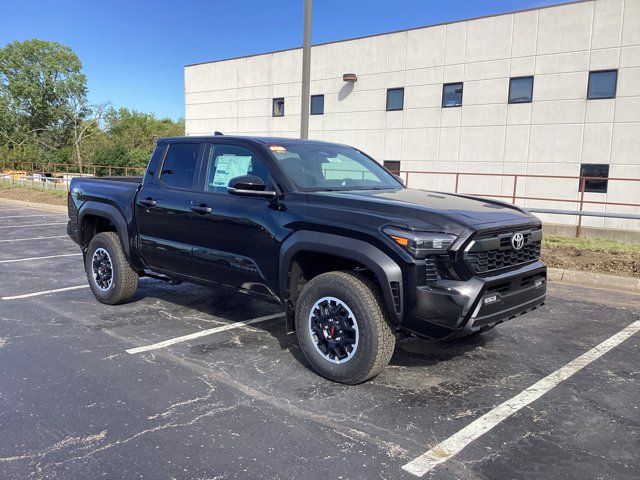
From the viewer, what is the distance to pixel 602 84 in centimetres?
1822

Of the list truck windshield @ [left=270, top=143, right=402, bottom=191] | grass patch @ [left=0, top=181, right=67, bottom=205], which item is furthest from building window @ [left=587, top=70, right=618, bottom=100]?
grass patch @ [left=0, top=181, right=67, bottom=205]

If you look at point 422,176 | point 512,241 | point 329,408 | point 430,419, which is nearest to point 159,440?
point 329,408

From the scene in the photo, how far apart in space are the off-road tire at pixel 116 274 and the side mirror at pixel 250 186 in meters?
2.18

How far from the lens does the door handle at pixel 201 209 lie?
4866 millimetres

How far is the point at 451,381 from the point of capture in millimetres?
4188

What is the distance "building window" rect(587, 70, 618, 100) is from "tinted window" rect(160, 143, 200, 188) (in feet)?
56.5

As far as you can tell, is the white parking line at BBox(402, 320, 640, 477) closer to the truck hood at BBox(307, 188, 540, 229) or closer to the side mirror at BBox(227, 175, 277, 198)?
the truck hood at BBox(307, 188, 540, 229)

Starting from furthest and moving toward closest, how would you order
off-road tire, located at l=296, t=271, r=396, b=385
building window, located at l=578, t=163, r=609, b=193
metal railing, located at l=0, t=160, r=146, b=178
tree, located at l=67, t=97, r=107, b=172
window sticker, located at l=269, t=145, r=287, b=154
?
1. tree, located at l=67, t=97, r=107, b=172
2. metal railing, located at l=0, t=160, r=146, b=178
3. building window, located at l=578, t=163, r=609, b=193
4. window sticker, located at l=269, t=145, r=287, b=154
5. off-road tire, located at l=296, t=271, r=396, b=385

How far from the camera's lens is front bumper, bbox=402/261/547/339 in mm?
3543

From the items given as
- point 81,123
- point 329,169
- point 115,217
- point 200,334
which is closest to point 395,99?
point 115,217

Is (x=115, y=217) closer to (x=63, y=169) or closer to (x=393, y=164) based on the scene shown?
(x=393, y=164)

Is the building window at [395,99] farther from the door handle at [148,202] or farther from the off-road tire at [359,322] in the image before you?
the off-road tire at [359,322]

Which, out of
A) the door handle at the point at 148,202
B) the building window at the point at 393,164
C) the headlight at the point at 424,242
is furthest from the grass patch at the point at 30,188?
the headlight at the point at 424,242

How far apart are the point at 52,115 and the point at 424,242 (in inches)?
2799
